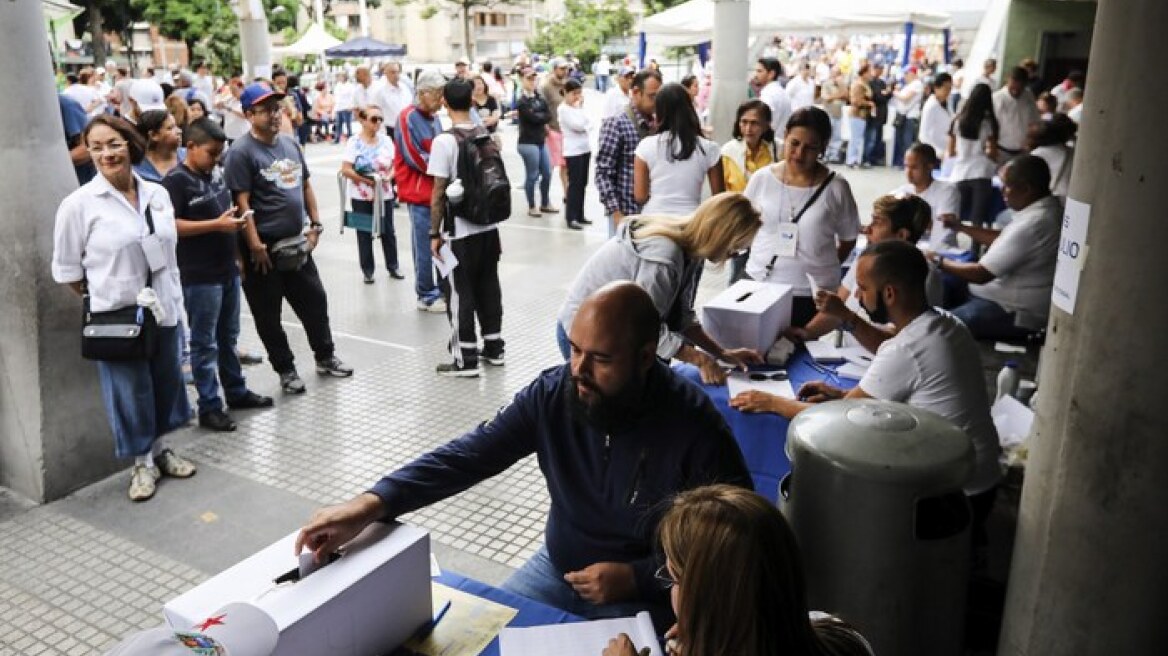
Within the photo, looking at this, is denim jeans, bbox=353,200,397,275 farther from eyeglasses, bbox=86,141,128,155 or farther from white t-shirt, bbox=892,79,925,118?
white t-shirt, bbox=892,79,925,118

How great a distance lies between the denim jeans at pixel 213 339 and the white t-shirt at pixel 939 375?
3.96m

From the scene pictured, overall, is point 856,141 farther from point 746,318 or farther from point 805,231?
point 746,318

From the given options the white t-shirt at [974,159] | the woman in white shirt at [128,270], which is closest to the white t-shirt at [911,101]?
the white t-shirt at [974,159]

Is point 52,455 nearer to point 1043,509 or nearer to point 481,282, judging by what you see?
point 481,282

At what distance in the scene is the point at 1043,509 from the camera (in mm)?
2545

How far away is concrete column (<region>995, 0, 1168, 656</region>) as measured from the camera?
2168 mm

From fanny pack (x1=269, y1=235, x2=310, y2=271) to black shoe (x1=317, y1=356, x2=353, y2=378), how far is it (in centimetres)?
78

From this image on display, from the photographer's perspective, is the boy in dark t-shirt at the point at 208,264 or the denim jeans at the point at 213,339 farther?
the denim jeans at the point at 213,339

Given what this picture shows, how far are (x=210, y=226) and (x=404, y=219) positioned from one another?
661cm

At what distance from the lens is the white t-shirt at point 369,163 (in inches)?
311

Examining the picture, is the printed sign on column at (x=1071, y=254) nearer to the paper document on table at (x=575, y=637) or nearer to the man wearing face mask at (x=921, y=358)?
the man wearing face mask at (x=921, y=358)

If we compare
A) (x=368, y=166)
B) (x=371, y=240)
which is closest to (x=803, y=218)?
(x=368, y=166)

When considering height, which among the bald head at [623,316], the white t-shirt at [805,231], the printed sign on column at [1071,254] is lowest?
the white t-shirt at [805,231]

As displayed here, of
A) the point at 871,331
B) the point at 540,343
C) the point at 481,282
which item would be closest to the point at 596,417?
the point at 871,331
